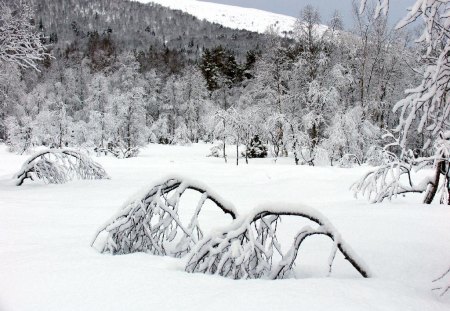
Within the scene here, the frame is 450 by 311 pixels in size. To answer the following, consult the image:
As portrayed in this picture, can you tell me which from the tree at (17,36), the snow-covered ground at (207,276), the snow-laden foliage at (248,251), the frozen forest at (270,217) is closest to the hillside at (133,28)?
the frozen forest at (270,217)

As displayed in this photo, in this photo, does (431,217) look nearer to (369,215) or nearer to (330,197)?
(369,215)

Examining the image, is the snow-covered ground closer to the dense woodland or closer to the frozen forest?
the frozen forest

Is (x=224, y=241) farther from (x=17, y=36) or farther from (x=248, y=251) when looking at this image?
(x=17, y=36)

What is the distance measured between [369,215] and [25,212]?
424 cm

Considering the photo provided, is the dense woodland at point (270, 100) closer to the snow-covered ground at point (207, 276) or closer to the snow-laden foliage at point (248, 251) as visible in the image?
the snow-covered ground at point (207, 276)

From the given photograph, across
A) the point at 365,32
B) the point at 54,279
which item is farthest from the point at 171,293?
the point at 365,32

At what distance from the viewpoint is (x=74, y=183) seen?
8703 millimetres

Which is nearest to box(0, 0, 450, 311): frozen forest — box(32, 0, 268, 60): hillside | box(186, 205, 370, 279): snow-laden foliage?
box(186, 205, 370, 279): snow-laden foliage

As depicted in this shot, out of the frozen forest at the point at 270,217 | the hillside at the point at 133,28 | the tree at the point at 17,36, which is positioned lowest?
the frozen forest at the point at 270,217

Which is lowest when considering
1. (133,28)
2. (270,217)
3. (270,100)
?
(270,217)

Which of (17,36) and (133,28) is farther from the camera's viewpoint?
(133,28)

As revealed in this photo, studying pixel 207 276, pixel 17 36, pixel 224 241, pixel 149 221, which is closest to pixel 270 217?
pixel 224 241

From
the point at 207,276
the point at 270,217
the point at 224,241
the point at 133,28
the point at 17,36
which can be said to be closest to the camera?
the point at 207,276

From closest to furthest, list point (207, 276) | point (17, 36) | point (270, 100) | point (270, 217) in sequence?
point (207, 276)
point (270, 217)
point (17, 36)
point (270, 100)
